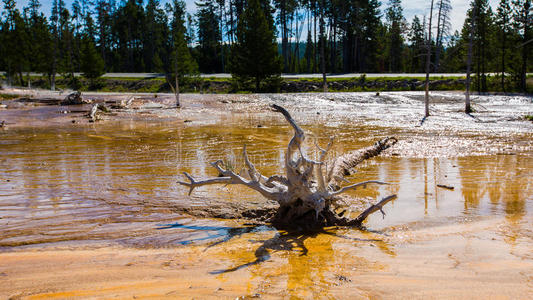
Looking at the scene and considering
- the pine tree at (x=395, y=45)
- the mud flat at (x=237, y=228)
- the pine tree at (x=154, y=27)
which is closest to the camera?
the mud flat at (x=237, y=228)

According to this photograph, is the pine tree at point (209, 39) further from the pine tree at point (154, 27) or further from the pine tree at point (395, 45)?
the pine tree at point (395, 45)

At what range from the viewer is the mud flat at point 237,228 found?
141 inches

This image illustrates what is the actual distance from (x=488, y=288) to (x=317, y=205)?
7.03 feet

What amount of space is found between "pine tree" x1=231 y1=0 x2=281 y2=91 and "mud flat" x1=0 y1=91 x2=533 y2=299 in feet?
60.4

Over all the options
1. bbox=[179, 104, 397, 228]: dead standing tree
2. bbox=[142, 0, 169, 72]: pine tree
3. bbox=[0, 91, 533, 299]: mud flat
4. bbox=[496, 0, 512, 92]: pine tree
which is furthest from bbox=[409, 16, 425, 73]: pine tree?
bbox=[179, 104, 397, 228]: dead standing tree

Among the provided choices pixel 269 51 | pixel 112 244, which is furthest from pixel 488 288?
pixel 269 51

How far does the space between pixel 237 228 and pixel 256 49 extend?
2655 cm

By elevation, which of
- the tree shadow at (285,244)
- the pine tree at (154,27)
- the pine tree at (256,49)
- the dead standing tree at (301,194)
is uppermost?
the pine tree at (154,27)

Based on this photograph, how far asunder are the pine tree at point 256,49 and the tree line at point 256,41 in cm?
8

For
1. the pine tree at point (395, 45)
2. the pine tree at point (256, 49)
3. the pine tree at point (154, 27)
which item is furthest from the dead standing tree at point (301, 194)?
the pine tree at point (154, 27)

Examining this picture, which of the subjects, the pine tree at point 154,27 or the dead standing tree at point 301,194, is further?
the pine tree at point 154,27

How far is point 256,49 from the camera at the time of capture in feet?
99.9

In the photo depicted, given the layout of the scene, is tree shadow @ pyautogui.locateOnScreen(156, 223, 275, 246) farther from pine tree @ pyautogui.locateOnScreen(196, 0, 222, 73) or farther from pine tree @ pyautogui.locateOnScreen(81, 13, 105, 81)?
pine tree @ pyautogui.locateOnScreen(196, 0, 222, 73)

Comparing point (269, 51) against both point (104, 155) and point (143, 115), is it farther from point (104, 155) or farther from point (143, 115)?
point (104, 155)
